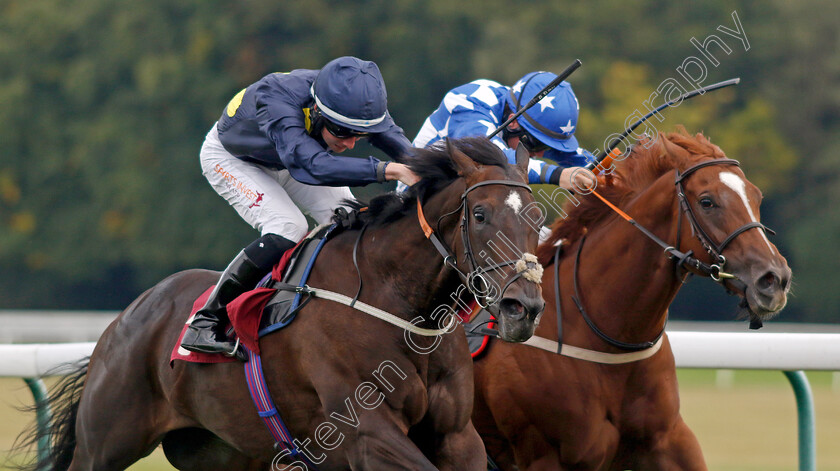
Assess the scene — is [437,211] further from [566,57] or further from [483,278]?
[566,57]

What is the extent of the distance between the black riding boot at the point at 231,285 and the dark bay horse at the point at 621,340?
3.30 feet

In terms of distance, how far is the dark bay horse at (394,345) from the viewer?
3.52 m

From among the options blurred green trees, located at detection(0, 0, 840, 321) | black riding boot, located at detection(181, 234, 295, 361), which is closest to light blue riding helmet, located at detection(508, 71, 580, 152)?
black riding boot, located at detection(181, 234, 295, 361)

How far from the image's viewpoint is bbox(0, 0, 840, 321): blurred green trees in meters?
21.5

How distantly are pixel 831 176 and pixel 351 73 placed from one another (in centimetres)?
1936

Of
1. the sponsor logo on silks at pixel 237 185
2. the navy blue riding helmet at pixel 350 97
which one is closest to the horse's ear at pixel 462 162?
the navy blue riding helmet at pixel 350 97

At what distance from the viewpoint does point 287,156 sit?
13.2 feet

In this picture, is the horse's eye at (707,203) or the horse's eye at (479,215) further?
the horse's eye at (707,203)

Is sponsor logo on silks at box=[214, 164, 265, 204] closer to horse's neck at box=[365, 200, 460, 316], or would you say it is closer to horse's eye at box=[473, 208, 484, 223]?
horse's neck at box=[365, 200, 460, 316]

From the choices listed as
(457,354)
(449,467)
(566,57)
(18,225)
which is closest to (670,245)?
(457,354)

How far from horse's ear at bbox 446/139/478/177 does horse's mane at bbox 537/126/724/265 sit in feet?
2.99

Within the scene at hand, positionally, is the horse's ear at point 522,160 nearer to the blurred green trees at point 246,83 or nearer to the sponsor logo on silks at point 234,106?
the sponsor logo on silks at point 234,106

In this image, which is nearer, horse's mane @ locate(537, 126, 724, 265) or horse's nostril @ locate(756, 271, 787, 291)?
horse's nostril @ locate(756, 271, 787, 291)

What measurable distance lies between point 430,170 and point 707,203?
3.33 feet
